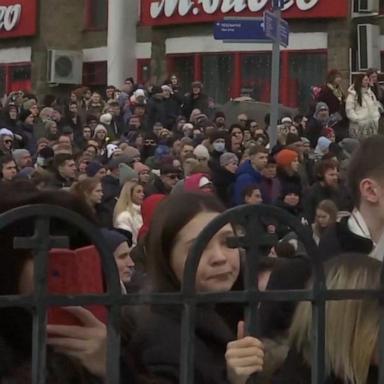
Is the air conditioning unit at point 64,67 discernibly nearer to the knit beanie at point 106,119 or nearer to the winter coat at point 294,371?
the knit beanie at point 106,119

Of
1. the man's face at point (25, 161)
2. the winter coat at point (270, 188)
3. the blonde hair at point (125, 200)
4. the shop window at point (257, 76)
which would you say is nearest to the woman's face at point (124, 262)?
the blonde hair at point (125, 200)

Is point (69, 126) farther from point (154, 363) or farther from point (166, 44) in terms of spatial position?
point (154, 363)

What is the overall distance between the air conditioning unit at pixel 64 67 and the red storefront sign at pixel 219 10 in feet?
8.21

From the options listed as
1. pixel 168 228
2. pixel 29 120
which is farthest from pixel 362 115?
pixel 168 228

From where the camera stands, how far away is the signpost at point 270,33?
12.7 metres

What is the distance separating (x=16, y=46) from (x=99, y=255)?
31.9m

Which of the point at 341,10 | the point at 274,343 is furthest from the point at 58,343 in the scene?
the point at 341,10

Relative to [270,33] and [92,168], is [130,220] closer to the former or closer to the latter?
[92,168]

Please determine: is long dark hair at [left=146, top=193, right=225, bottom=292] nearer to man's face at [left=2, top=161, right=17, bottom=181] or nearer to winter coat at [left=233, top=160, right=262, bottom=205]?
man's face at [left=2, top=161, right=17, bottom=181]

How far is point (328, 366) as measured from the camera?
2891 millimetres

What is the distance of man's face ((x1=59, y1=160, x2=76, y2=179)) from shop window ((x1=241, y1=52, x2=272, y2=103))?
15902 mm

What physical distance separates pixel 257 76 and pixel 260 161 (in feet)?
51.5

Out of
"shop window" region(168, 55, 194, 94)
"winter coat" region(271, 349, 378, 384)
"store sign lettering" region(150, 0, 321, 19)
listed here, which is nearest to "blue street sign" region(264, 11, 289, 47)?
"winter coat" region(271, 349, 378, 384)

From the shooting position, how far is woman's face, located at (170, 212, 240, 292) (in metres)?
2.97
